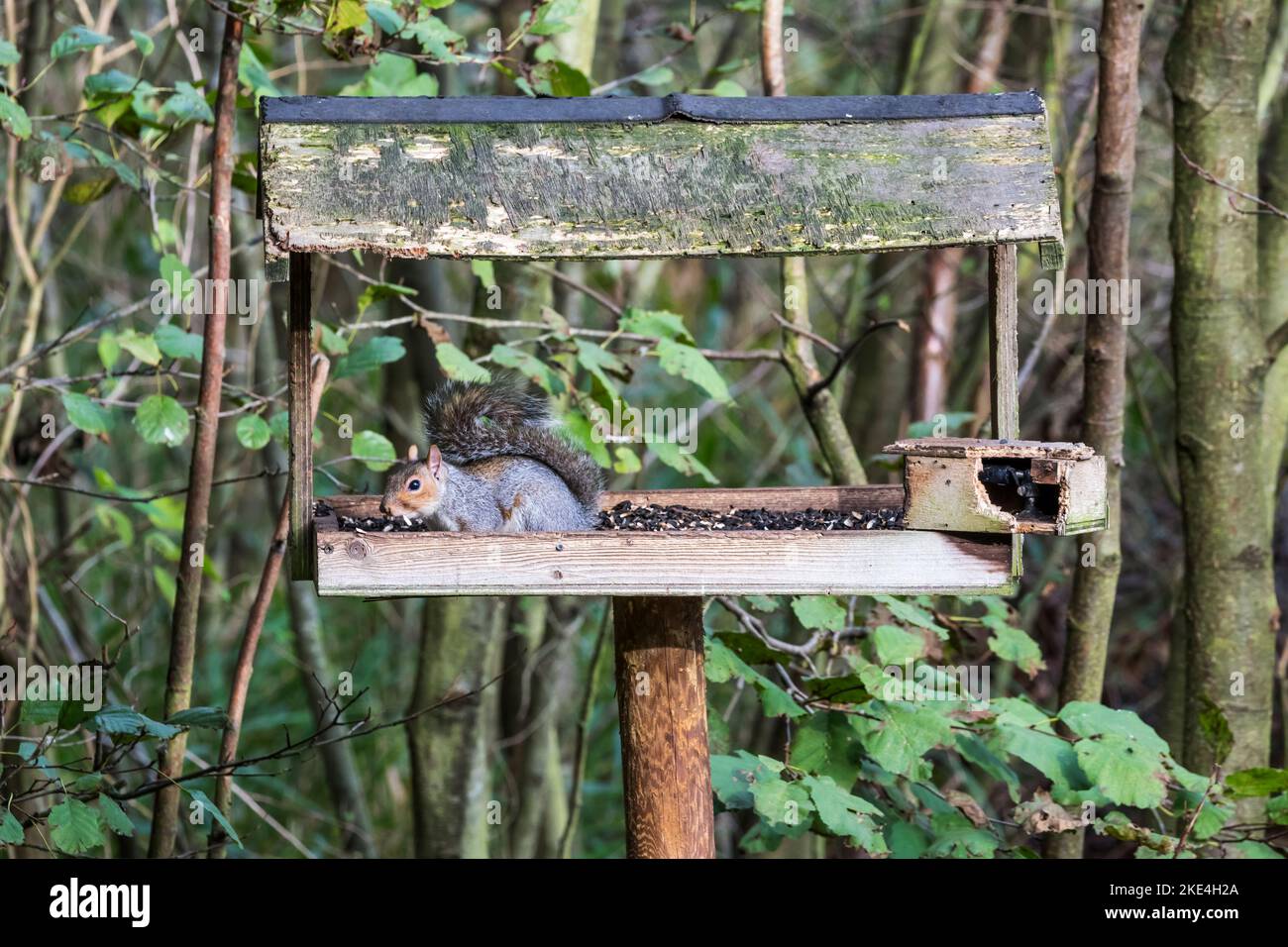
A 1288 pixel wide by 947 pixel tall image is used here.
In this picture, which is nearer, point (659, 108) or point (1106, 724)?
point (659, 108)

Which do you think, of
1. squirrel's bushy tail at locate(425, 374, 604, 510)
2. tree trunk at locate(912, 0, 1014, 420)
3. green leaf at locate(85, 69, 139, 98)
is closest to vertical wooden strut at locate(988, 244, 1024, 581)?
squirrel's bushy tail at locate(425, 374, 604, 510)

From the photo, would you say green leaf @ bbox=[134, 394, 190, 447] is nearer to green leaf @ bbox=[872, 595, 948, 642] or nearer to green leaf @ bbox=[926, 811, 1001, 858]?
green leaf @ bbox=[872, 595, 948, 642]

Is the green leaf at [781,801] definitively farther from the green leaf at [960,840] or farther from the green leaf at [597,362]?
the green leaf at [597,362]

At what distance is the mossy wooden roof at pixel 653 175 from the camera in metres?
2.24

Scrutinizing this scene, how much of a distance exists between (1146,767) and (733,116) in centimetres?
151

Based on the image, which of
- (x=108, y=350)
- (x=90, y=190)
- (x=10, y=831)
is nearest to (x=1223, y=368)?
(x=108, y=350)

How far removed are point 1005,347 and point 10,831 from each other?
1.84 metres

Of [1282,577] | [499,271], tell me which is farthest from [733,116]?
[1282,577]

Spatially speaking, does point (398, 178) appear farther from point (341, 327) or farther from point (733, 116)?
point (341, 327)

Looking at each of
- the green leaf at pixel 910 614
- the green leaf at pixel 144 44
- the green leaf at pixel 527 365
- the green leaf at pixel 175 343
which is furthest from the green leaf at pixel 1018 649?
the green leaf at pixel 144 44

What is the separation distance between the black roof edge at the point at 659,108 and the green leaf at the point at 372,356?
616 mm

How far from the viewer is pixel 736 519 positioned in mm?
2764

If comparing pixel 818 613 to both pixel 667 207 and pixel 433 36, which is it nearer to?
pixel 667 207

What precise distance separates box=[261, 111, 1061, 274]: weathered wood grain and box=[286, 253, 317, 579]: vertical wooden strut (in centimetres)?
24
